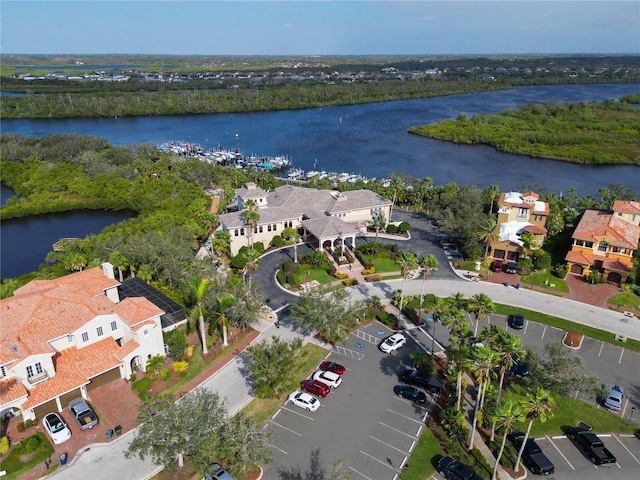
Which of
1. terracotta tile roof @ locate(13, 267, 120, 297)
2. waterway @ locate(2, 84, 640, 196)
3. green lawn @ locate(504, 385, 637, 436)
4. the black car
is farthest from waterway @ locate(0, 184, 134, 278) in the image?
green lawn @ locate(504, 385, 637, 436)

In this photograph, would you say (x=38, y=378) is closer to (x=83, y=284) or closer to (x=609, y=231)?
(x=83, y=284)

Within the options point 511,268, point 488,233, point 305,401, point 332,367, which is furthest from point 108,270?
point 511,268

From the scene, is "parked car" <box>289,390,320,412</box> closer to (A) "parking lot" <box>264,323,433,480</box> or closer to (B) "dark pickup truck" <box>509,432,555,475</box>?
(A) "parking lot" <box>264,323,433,480</box>

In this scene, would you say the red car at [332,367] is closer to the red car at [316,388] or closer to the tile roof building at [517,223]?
the red car at [316,388]

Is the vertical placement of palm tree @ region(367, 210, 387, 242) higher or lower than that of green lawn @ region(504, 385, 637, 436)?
higher

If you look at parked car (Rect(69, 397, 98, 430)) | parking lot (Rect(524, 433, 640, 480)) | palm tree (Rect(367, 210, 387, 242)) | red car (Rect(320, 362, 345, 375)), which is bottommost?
parking lot (Rect(524, 433, 640, 480))

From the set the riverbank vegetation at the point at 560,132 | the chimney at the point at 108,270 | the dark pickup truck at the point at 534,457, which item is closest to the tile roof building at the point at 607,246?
the dark pickup truck at the point at 534,457

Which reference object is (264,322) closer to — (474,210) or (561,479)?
(561,479)
